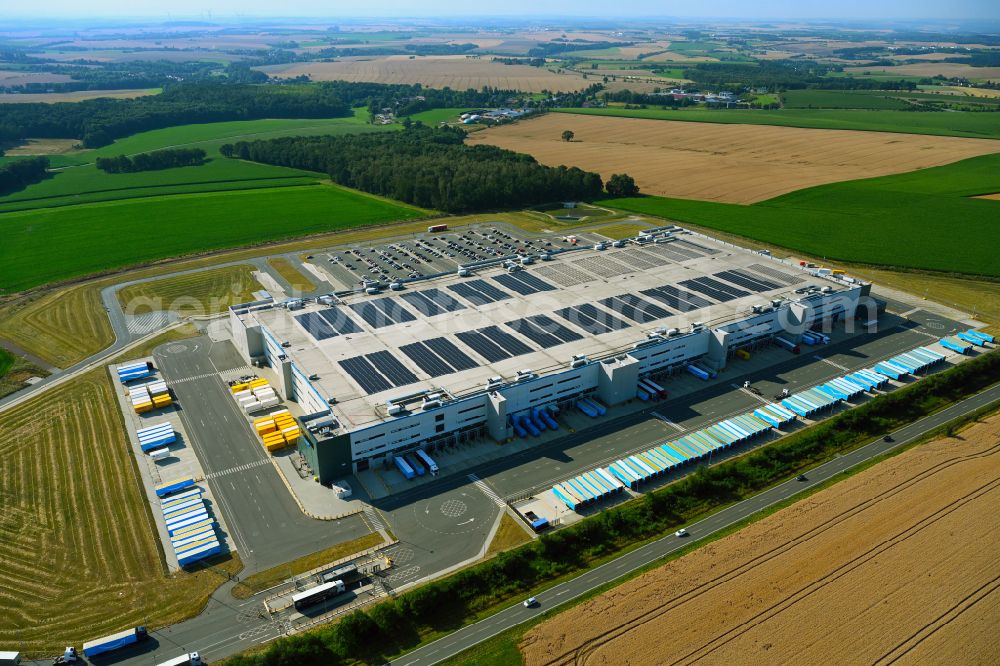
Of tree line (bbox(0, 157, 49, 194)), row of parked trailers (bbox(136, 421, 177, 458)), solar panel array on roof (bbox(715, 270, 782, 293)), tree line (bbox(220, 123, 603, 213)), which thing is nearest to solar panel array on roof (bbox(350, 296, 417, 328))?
row of parked trailers (bbox(136, 421, 177, 458))

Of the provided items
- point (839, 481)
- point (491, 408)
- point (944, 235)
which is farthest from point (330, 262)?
point (944, 235)

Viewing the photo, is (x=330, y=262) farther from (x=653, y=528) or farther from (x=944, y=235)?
(x=944, y=235)

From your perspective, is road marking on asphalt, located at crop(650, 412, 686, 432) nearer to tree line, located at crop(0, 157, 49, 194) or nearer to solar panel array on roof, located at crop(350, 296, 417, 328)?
solar panel array on roof, located at crop(350, 296, 417, 328)

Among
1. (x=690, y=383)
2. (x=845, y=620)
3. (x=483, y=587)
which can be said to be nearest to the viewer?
(x=845, y=620)

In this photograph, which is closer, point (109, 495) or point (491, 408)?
point (109, 495)

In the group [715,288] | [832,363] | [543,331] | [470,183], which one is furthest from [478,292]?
[470,183]

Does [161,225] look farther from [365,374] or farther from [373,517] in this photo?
[373,517]
